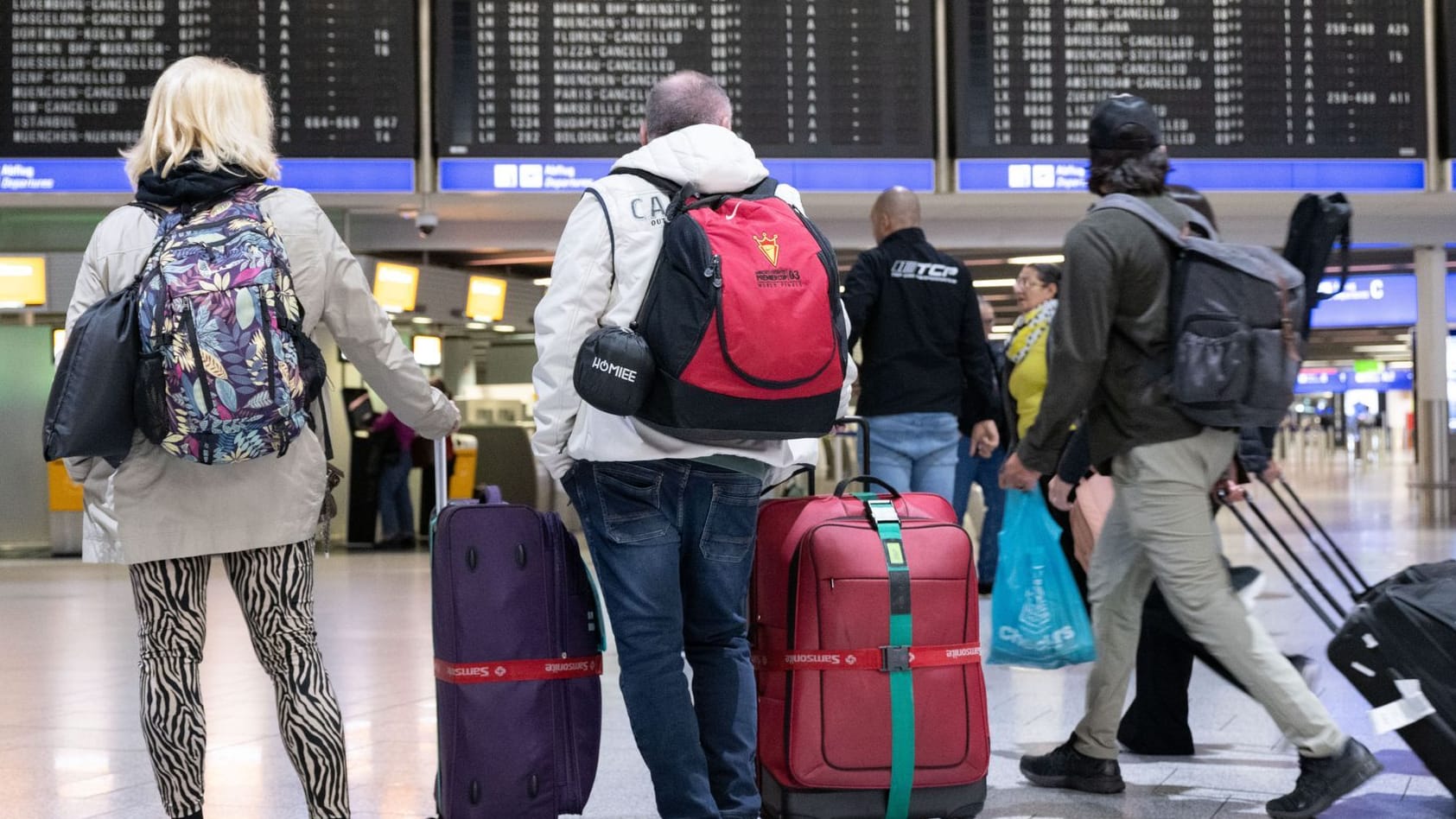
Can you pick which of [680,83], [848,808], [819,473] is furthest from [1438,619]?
[819,473]

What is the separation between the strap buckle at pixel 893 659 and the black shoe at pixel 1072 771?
2.50 ft

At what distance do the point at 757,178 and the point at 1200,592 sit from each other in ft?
3.85

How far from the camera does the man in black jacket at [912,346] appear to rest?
16.9ft

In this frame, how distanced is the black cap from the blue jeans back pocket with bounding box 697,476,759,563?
1.10 metres

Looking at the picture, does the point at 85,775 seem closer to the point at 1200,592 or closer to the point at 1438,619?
the point at 1200,592

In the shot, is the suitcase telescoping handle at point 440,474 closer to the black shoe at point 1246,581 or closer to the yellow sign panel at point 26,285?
the black shoe at point 1246,581

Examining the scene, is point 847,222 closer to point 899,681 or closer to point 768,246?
point 899,681

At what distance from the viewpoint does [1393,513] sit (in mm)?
12484

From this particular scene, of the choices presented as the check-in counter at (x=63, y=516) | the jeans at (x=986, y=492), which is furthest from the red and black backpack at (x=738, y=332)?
the check-in counter at (x=63, y=516)

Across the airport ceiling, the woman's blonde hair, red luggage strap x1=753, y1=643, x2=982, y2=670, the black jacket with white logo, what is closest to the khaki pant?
red luggage strap x1=753, y1=643, x2=982, y2=670

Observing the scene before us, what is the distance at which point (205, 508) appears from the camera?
245 cm

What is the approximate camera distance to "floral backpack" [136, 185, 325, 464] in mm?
2359

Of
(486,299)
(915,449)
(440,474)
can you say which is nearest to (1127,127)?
(440,474)

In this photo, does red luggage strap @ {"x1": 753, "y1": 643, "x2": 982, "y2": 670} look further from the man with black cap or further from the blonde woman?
the blonde woman
